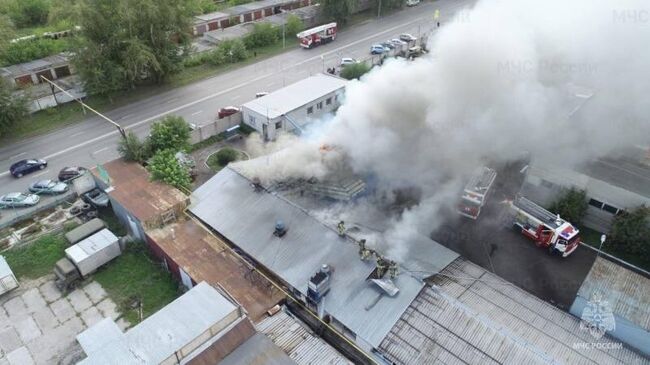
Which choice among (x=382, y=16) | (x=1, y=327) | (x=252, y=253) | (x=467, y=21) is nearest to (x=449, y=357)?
(x=252, y=253)

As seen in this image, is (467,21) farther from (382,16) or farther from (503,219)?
(382,16)

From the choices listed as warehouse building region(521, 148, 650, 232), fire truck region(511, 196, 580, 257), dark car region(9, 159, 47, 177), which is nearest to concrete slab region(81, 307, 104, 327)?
dark car region(9, 159, 47, 177)

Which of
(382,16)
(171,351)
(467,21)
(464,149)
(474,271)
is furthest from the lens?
(382,16)

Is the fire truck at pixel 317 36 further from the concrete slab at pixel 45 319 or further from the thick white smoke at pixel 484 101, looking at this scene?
the concrete slab at pixel 45 319

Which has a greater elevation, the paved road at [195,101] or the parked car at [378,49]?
the parked car at [378,49]

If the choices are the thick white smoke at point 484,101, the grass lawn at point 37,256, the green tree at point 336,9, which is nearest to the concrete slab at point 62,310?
the grass lawn at point 37,256

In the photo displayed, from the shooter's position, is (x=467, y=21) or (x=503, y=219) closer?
(x=467, y=21)

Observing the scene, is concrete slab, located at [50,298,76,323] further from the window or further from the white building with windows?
the window
